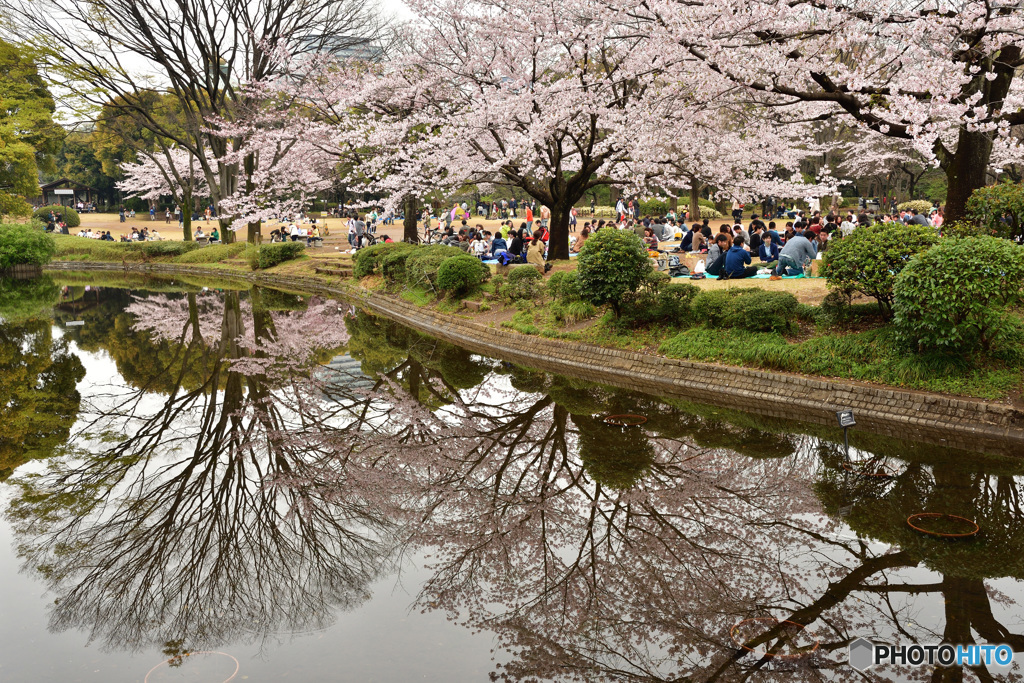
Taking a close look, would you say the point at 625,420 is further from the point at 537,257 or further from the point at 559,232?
the point at 559,232

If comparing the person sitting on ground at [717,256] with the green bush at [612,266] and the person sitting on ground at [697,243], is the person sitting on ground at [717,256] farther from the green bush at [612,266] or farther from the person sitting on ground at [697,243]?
the person sitting on ground at [697,243]

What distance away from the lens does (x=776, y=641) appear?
17.7 ft

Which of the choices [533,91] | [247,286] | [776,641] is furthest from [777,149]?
[247,286]

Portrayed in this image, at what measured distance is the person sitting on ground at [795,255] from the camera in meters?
16.2

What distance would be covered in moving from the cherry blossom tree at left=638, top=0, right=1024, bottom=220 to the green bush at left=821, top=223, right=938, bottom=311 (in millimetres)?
1623

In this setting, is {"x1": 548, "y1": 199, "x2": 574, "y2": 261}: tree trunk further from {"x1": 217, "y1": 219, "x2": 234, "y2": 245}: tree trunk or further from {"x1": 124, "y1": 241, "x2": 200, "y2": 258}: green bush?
{"x1": 124, "y1": 241, "x2": 200, "y2": 258}: green bush

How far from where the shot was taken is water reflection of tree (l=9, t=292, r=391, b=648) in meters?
6.35

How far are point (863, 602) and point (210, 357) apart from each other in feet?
46.9

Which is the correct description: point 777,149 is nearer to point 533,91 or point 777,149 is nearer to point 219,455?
point 533,91

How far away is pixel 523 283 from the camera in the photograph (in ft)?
58.3

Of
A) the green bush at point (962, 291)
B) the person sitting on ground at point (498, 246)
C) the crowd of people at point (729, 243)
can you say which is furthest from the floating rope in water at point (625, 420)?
the person sitting on ground at point (498, 246)

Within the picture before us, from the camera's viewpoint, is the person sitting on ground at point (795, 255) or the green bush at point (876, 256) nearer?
the green bush at point (876, 256)

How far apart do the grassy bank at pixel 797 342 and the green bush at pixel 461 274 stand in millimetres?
251

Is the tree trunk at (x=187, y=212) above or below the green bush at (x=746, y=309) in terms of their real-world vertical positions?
above
